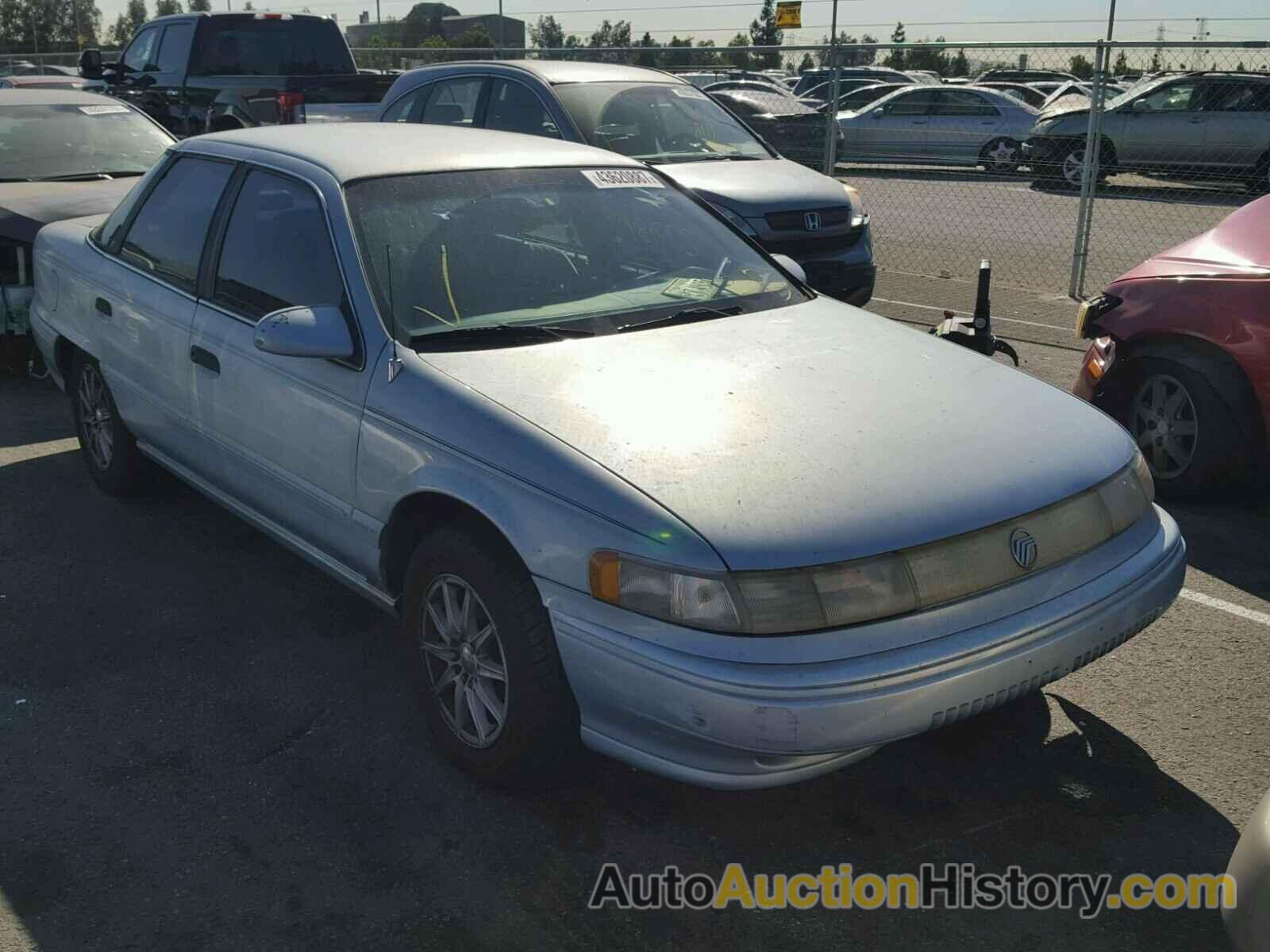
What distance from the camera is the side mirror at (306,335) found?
11.9 feet

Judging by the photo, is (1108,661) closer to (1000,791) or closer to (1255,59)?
(1000,791)

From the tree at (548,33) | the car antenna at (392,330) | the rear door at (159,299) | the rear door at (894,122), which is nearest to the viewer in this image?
the car antenna at (392,330)

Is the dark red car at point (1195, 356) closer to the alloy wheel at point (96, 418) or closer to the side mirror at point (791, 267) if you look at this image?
the side mirror at point (791, 267)

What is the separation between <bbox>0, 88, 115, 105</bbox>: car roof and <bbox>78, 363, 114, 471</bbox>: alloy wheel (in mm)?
4216

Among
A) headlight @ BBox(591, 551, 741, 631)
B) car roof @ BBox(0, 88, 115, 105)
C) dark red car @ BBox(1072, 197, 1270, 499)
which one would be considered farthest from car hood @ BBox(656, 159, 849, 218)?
headlight @ BBox(591, 551, 741, 631)

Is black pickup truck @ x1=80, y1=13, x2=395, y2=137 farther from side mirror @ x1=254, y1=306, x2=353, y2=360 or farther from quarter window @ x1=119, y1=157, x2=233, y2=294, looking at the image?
side mirror @ x1=254, y1=306, x2=353, y2=360

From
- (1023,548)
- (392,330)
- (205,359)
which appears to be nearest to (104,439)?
(205,359)

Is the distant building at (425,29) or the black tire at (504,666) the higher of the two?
the distant building at (425,29)

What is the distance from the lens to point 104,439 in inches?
219

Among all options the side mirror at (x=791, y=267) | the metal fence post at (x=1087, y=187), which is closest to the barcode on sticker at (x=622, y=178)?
the side mirror at (x=791, y=267)

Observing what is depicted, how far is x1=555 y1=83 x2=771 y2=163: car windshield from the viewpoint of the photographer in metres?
8.59

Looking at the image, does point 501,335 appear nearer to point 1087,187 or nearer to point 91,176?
point 91,176

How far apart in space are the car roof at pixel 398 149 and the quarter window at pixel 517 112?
3.76m

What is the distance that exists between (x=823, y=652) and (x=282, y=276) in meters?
2.29
